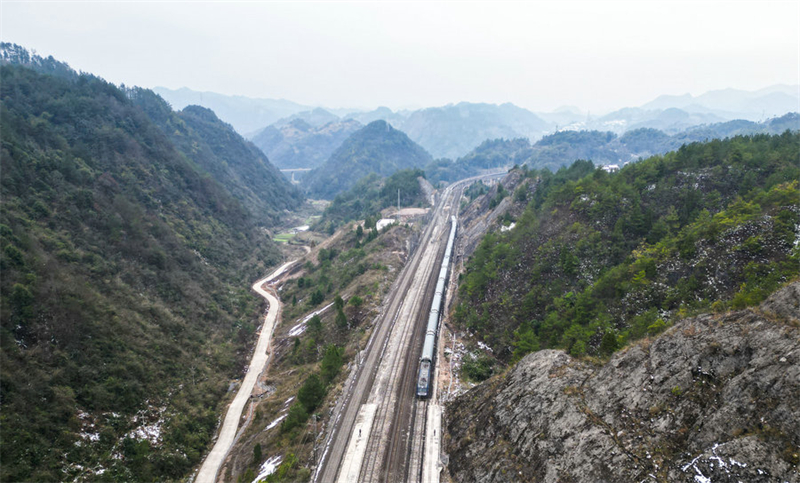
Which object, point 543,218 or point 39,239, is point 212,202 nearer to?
point 39,239

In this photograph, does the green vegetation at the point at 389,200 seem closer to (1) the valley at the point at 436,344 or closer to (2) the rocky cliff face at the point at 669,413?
(1) the valley at the point at 436,344

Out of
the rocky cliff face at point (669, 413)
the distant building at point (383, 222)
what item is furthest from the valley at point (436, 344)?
the distant building at point (383, 222)

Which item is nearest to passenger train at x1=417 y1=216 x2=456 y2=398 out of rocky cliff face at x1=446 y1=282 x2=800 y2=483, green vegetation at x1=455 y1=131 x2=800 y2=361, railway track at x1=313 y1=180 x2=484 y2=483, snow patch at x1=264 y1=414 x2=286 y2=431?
railway track at x1=313 y1=180 x2=484 y2=483

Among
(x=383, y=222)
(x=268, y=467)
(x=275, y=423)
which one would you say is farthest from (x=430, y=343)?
(x=383, y=222)

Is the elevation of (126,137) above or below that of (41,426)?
above

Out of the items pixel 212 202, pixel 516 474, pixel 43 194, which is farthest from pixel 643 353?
pixel 212 202

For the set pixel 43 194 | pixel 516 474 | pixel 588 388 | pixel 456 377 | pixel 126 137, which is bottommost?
pixel 456 377
